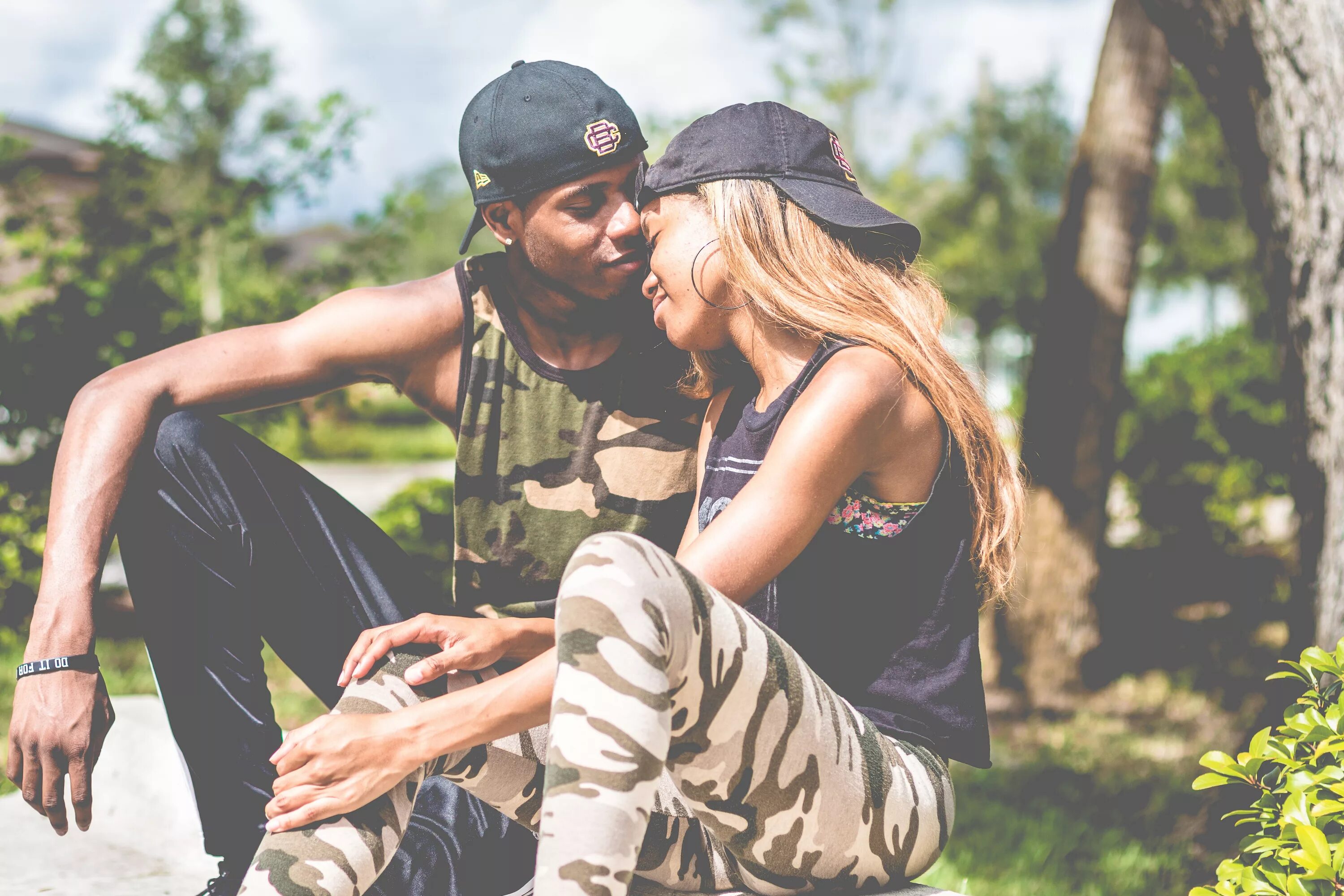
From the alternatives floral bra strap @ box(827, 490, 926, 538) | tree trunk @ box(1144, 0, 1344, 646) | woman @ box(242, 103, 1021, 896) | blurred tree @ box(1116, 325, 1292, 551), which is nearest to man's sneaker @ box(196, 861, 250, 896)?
woman @ box(242, 103, 1021, 896)

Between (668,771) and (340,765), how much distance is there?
510 millimetres

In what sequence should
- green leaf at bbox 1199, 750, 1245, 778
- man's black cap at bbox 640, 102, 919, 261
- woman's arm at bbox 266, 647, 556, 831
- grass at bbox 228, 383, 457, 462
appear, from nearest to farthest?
green leaf at bbox 1199, 750, 1245, 778 → woman's arm at bbox 266, 647, 556, 831 → man's black cap at bbox 640, 102, 919, 261 → grass at bbox 228, 383, 457, 462

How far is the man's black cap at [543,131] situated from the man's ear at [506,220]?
3cm

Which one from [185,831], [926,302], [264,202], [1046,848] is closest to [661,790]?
[926,302]

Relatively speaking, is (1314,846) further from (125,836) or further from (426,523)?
(426,523)

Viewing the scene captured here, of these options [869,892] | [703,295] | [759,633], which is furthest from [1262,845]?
[703,295]

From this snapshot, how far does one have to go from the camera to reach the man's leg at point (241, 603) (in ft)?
7.09

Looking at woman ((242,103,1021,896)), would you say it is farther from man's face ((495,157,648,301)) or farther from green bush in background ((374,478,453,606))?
green bush in background ((374,478,453,606))

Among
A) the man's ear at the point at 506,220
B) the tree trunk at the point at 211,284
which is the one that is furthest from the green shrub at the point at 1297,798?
the tree trunk at the point at 211,284

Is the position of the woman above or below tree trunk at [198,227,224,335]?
below

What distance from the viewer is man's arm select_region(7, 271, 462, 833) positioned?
6.68 ft

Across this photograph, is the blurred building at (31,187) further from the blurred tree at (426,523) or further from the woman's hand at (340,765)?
the woman's hand at (340,765)

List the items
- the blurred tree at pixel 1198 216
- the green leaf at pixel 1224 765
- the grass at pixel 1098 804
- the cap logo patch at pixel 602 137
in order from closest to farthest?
the green leaf at pixel 1224 765, the cap logo patch at pixel 602 137, the grass at pixel 1098 804, the blurred tree at pixel 1198 216

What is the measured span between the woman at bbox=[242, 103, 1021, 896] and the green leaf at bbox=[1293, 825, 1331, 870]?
1.98 ft
